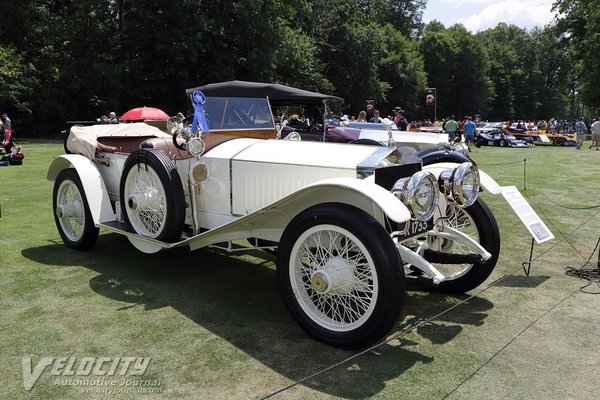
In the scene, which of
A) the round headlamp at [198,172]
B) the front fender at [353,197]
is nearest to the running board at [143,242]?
the round headlamp at [198,172]

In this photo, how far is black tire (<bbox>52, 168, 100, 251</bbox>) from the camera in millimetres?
5375

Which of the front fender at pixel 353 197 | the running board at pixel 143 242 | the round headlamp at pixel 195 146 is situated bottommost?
the running board at pixel 143 242

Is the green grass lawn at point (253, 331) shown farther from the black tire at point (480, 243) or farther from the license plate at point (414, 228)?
the license plate at point (414, 228)

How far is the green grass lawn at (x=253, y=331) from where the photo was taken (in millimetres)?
2877

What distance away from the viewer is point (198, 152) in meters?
4.20

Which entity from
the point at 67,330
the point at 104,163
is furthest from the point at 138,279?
the point at 104,163

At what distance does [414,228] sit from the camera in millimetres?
3863

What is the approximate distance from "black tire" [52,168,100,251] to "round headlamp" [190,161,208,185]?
161 cm

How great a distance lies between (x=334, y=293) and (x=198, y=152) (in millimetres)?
1741

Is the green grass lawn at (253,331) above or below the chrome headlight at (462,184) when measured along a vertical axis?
below

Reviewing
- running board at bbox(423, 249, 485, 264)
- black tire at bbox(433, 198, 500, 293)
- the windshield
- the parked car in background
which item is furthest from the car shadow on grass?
the parked car in background

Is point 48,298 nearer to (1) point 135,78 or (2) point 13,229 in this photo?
(2) point 13,229

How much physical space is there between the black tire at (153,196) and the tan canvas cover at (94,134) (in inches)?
39.9

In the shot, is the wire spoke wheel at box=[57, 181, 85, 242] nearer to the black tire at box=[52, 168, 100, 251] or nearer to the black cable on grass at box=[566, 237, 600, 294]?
the black tire at box=[52, 168, 100, 251]
